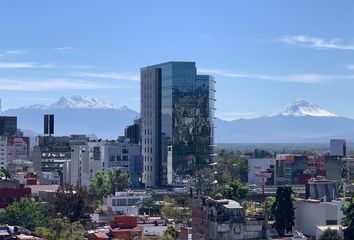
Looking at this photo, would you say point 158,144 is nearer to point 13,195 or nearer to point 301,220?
point 13,195

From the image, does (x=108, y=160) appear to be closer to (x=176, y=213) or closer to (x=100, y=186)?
(x=100, y=186)

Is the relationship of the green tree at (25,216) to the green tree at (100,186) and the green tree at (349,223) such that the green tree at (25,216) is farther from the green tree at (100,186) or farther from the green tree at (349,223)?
the green tree at (100,186)

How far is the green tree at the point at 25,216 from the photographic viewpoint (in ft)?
229

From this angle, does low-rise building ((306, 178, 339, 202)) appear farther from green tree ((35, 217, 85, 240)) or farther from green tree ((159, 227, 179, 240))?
green tree ((35, 217, 85, 240))

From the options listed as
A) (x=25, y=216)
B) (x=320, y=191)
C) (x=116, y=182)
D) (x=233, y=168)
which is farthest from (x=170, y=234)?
(x=233, y=168)

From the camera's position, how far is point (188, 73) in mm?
126688

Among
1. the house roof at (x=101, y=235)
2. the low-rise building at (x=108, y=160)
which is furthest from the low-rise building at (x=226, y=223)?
the low-rise building at (x=108, y=160)

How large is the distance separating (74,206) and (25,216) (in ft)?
19.5

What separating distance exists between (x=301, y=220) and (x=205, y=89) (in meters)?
61.3

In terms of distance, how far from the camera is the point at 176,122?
12394cm

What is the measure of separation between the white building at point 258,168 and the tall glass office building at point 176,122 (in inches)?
824

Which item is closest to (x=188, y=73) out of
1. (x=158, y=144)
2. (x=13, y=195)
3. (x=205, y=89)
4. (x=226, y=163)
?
(x=205, y=89)

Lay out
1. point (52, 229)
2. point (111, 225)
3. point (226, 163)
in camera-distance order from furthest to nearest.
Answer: point (226, 163), point (111, 225), point (52, 229)

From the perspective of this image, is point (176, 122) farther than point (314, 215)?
Yes
